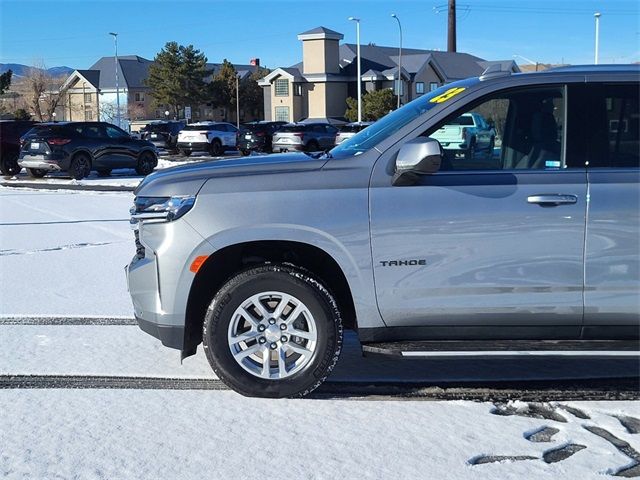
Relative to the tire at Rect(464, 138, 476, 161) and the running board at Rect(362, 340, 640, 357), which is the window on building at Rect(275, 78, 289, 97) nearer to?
the tire at Rect(464, 138, 476, 161)

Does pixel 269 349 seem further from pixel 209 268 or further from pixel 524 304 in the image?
pixel 524 304

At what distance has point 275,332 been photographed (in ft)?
15.0

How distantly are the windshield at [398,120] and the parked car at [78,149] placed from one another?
59.2ft

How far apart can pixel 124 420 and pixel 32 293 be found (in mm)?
3634

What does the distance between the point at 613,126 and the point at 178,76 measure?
72.9m

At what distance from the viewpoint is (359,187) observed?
14.8ft

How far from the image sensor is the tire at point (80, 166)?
71.6 ft

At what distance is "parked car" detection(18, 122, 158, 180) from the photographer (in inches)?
849

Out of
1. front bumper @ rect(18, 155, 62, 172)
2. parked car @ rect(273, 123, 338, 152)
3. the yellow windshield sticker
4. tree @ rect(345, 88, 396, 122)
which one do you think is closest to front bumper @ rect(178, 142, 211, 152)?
parked car @ rect(273, 123, 338, 152)

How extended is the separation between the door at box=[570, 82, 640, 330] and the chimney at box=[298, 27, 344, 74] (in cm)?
6118

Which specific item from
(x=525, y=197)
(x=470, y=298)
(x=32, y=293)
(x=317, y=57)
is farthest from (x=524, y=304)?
(x=317, y=57)

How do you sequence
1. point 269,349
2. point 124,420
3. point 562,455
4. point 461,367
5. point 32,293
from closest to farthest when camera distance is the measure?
point 562,455 < point 124,420 < point 269,349 < point 461,367 < point 32,293

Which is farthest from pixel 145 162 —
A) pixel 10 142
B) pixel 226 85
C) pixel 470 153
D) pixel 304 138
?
pixel 226 85

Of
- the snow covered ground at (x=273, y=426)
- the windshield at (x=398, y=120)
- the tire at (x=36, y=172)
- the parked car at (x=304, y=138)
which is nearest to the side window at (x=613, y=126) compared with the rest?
the windshield at (x=398, y=120)
